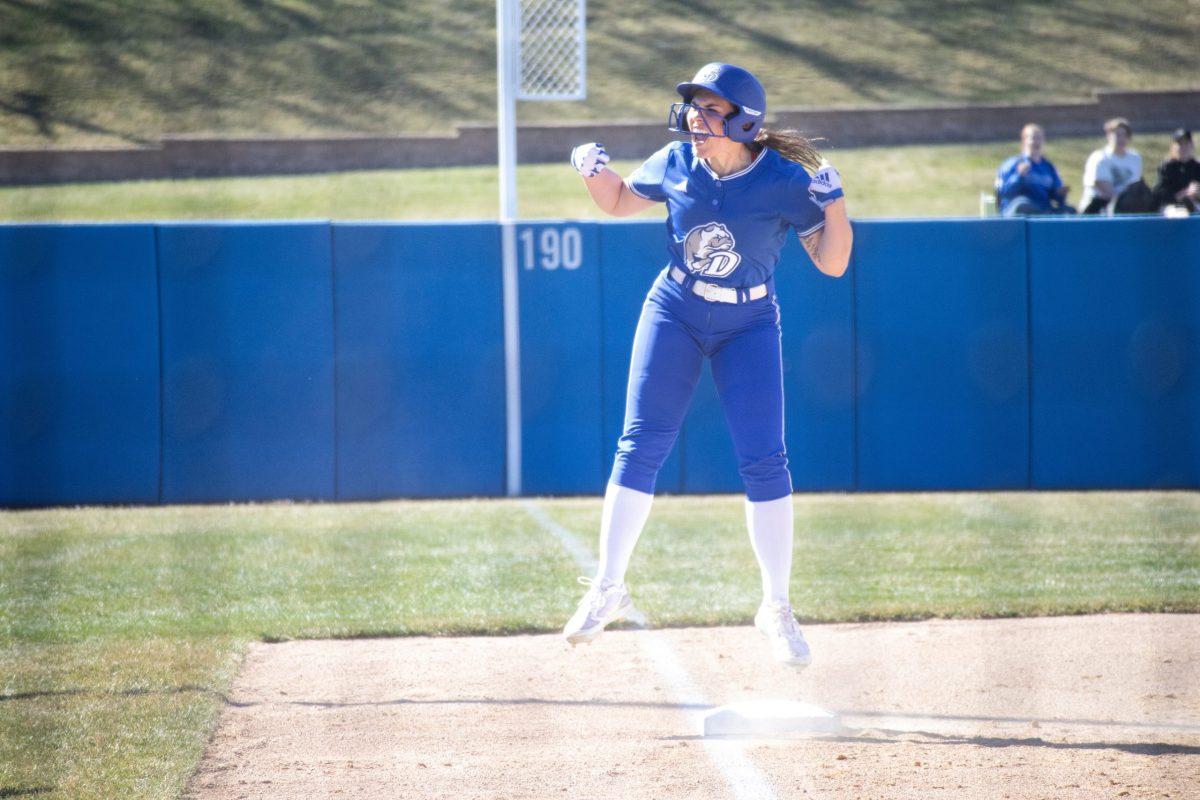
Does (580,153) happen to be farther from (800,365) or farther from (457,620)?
(800,365)

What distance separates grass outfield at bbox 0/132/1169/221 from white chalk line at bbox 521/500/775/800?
14216 mm

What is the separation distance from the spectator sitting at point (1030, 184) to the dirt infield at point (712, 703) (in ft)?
21.7

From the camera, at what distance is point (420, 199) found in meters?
21.7

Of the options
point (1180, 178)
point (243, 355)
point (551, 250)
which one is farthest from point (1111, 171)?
point (243, 355)

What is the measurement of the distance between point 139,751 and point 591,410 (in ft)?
20.5

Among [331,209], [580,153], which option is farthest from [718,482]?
[331,209]

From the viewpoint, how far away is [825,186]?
172 inches

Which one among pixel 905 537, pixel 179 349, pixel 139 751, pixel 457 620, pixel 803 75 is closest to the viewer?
pixel 139 751

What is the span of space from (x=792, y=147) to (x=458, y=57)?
75.3ft

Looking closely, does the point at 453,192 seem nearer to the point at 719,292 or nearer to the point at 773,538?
the point at 719,292

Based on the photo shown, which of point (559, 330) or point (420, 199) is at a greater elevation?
point (420, 199)

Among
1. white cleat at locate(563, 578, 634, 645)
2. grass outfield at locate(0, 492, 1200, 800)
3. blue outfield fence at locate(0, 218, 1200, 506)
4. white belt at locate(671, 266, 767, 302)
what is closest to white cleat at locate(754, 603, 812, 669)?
white cleat at locate(563, 578, 634, 645)

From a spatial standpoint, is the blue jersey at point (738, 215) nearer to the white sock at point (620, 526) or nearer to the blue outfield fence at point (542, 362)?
the white sock at point (620, 526)

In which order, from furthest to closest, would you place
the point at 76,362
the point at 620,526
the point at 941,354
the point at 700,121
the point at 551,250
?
the point at 941,354 < the point at 551,250 < the point at 76,362 < the point at 620,526 < the point at 700,121
